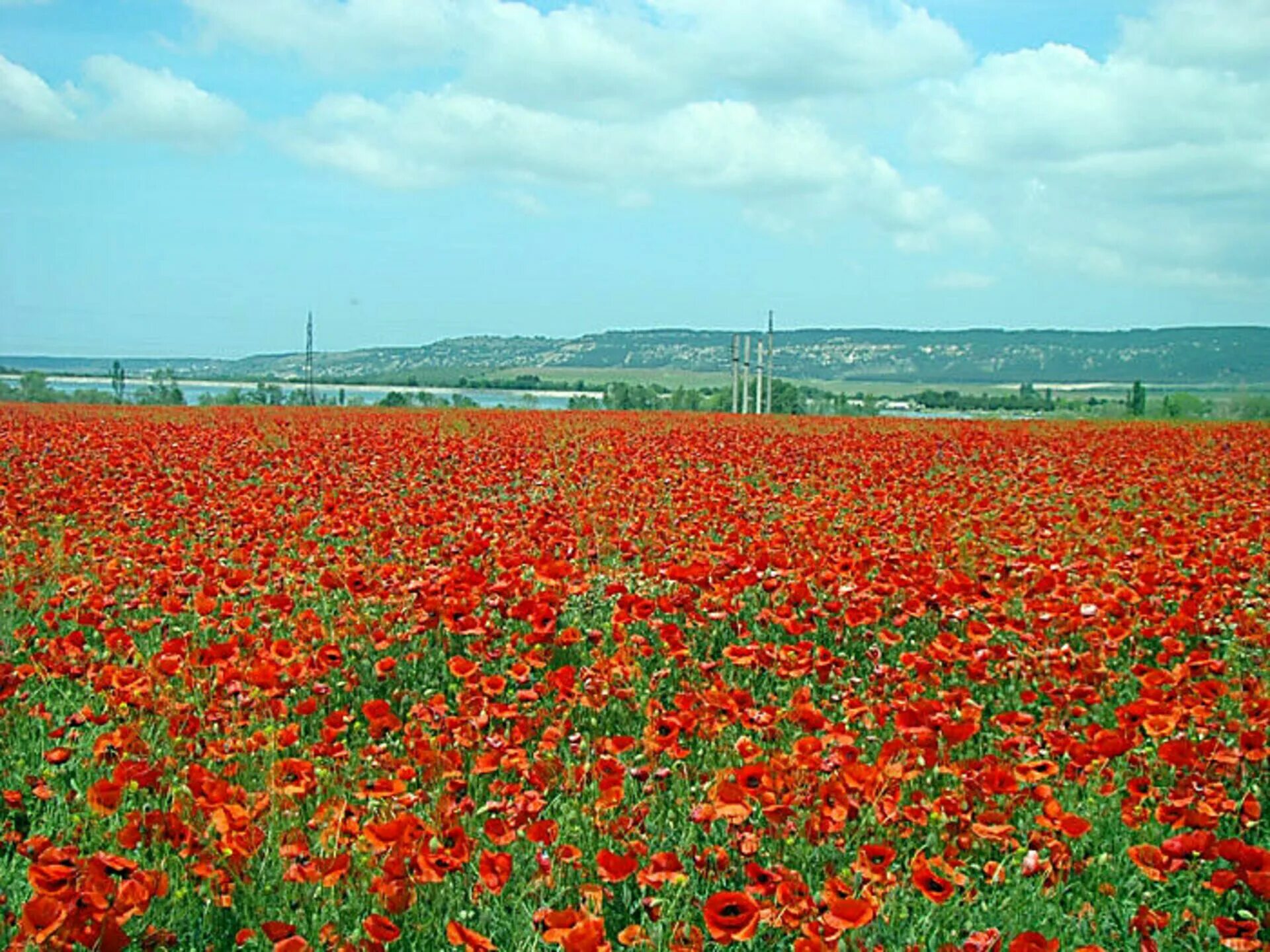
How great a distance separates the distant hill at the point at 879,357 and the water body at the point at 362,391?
35.9 m

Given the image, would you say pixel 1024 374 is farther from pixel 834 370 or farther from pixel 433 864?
pixel 433 864

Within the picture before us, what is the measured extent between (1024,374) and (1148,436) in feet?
371

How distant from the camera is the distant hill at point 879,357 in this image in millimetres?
118562

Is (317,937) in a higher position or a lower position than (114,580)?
lower

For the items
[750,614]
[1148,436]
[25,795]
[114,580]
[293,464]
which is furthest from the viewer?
[1148,436]

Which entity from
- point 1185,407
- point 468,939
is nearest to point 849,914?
A: point 468,939

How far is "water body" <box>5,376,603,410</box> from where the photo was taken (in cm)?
4967

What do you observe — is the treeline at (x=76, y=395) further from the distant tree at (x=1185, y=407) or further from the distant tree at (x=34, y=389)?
the distant tree at (x=1185, y=407)

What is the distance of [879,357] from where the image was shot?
143375 millimetres

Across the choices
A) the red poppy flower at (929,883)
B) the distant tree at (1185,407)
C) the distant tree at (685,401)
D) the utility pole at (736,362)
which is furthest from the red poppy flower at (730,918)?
the utility pole at (736,362)

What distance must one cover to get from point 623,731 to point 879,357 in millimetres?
143463

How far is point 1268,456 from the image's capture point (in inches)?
599

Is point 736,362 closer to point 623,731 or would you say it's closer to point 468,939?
point 623,731

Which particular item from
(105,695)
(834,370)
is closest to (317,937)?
(105,695)
